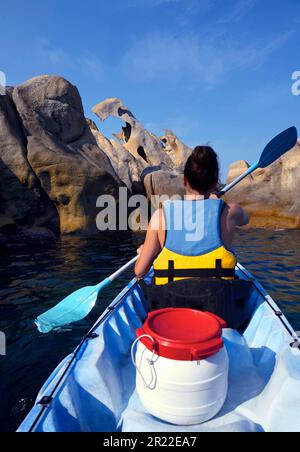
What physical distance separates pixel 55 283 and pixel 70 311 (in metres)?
2.81

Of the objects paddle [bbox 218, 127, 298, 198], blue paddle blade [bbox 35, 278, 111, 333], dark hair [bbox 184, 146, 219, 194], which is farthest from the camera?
paddle [bbox 218, 127, 298, 198]

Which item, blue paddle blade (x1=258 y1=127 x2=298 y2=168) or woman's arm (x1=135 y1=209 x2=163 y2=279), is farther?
blue paddle blade (x1=258 y1=127 x2=298 y2=168)

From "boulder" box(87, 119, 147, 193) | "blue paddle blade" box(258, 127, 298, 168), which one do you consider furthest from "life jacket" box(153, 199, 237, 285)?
"boulder" box(87, 119, 147, 193)

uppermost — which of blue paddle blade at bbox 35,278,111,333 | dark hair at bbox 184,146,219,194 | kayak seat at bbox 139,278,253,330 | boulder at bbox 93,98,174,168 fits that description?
boulder at bbox 93,98,174,168

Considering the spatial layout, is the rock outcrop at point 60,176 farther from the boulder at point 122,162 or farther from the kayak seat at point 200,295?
the kayak seat at point 200,295

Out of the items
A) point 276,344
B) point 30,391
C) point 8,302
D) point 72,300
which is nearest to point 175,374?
point 276,344

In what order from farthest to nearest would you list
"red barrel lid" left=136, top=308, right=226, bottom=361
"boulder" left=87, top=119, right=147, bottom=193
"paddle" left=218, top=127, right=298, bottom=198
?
"boulder" left=87, top=119, right=147, bottom=193
"paddle" left=218, top=127, right=298, bottom=198
"red barrel lid" left=136, top=308, right=226, bottom=361

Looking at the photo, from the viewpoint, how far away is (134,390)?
7.45 feet

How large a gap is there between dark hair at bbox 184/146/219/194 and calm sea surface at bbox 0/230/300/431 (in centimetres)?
250

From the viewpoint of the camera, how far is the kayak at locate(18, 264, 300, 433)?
1.78 metres

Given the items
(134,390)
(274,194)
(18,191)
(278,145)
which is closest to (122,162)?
(274,194)

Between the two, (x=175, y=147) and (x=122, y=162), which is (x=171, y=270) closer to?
(x=122, y=162)

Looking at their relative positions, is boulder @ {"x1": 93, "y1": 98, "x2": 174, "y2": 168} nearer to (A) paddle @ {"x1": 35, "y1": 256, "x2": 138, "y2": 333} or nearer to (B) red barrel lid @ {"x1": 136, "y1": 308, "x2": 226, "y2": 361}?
(A) paddle @ {"x1": 35, "y1": 256, "x2": 138, "y2": 333}

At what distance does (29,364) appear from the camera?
11.8 feet
